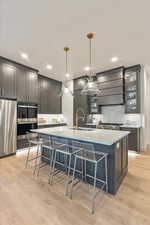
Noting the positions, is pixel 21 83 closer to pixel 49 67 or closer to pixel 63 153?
pixel 49 67

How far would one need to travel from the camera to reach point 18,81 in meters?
4.07

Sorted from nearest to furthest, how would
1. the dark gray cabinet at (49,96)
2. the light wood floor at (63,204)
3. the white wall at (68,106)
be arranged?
1. the light wood floor at (63,204)
2. the dark gray cabinet at (49,96)
3. the white wall at (68,106)

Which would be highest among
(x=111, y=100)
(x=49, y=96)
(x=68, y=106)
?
(x=49, y=96)

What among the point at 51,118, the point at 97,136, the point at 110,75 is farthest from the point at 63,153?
the point at 51,118

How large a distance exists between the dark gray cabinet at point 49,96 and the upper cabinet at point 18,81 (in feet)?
2.06

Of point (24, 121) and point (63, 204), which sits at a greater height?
point (24, 121)

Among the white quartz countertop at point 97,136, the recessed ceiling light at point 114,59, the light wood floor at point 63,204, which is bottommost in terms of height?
the light wood floor at point 63,204

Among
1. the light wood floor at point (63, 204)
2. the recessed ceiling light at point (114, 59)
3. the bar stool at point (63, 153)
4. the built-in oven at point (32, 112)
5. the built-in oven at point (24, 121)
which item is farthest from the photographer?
the built-in oven at point (32, 112)

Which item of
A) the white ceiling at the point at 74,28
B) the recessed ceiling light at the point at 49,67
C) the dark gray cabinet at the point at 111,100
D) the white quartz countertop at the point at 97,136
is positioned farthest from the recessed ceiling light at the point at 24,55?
the dark gray cabinet at the point at 111,100

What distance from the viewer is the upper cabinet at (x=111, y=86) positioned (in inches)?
170

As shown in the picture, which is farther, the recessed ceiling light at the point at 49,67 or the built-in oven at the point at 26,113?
the recessed ceiling light at the point at 49,67

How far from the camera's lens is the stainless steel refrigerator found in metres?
3.48

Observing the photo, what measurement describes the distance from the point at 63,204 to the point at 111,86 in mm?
3977

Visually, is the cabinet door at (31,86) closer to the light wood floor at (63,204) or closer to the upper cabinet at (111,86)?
the upper cabinet at (111,86)
